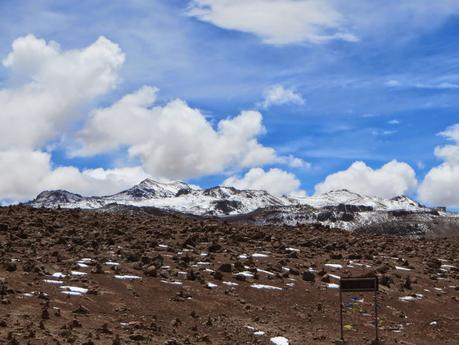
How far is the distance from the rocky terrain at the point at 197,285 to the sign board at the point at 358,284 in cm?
200

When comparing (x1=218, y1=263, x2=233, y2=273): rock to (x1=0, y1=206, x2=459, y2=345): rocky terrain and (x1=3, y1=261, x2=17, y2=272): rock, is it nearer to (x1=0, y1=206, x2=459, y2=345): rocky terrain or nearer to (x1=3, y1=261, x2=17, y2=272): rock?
(x1=0, y1=206, x2=459, y2=345): rocky terrain

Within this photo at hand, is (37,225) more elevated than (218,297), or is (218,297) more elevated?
(37,225)

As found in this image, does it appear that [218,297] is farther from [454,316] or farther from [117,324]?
[454,316]

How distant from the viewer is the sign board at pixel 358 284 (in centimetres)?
2412

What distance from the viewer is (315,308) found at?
1094 inches

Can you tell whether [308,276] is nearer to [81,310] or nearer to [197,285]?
[197,285]

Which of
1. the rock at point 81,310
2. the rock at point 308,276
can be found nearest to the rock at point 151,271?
the rock at point 81,310

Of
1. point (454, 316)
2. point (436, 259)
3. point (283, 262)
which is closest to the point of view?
point (454, 316)

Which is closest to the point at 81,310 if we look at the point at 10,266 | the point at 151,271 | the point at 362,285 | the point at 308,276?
the point at 10,266

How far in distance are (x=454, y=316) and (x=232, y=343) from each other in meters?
13.1

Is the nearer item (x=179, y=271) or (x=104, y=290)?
(x=104, y=290)

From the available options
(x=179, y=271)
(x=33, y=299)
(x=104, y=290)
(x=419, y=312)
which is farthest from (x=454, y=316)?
(x=33, y=299)

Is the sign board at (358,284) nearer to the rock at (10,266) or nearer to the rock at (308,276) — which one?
the rock at (308,276)

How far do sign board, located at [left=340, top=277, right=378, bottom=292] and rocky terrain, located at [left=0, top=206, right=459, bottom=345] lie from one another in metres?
2.00
